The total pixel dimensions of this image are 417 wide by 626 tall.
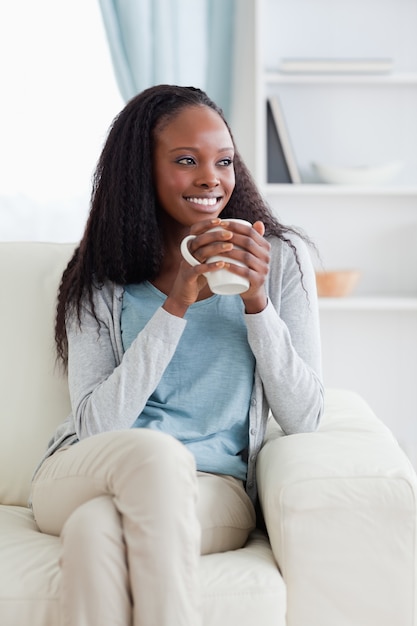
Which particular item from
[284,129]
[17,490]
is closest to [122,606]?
[17,490]

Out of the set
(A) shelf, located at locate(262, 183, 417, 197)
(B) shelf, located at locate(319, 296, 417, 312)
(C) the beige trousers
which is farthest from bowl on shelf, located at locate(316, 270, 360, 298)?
(C) the beige trousers

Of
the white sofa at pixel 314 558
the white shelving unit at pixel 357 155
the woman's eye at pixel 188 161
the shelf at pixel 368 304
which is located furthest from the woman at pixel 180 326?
the white shelving unit at pixel 357 155

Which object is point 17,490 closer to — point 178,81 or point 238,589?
point 238,589

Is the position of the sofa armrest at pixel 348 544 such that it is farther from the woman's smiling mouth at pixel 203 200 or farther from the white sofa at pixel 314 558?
the woman's smiling mouth at pixel 203 200

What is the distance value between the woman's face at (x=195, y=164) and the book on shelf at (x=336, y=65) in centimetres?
137

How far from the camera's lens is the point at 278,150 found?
3.08m

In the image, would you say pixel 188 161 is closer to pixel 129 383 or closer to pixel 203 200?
pixel 203 200

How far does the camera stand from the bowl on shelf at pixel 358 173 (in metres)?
3.07

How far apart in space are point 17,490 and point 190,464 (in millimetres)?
637

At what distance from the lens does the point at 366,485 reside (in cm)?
142

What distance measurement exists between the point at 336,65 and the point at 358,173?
0.35 m

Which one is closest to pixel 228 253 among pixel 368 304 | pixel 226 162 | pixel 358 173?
pixel 226 162

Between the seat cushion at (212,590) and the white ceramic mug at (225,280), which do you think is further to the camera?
the white ceramic mug at (225,280)

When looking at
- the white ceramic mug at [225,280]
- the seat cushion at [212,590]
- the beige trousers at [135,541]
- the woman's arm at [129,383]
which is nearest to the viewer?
the beige trousers at [135,541]
